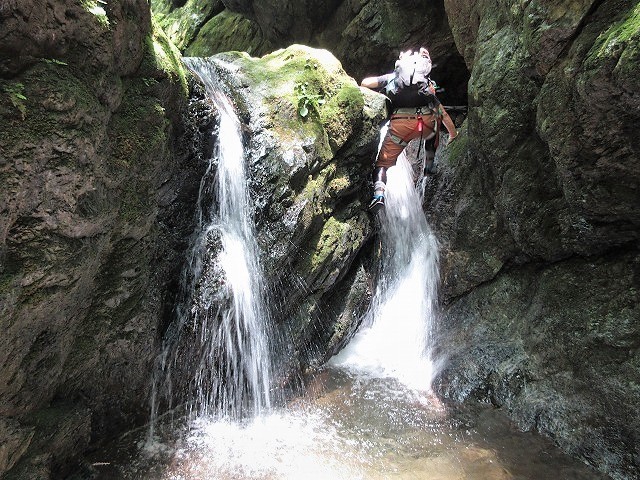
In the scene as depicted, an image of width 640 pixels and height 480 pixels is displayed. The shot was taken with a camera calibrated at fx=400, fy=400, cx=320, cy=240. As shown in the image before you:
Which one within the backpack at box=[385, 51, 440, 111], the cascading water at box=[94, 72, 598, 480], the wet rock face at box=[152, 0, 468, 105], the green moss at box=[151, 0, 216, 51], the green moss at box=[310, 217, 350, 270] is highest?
the green moss at box=[151, 0, 216, 51]

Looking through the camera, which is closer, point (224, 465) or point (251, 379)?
point (224, 465)

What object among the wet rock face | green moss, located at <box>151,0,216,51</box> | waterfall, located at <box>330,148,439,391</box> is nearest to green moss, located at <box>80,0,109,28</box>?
waterfall, located at <box>330,148,439,391</box>

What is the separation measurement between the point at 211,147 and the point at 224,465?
3933 mm

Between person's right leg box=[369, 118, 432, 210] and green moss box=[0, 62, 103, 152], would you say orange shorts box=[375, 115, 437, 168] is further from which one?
green moss box=[0, 62, 103, 152]

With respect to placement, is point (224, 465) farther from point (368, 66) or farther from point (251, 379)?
point (368, 66)

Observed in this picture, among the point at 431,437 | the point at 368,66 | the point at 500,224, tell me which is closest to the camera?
the point at 431,437

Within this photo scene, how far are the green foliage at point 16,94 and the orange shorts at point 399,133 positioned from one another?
17.7 feet

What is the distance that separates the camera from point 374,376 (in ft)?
20.2

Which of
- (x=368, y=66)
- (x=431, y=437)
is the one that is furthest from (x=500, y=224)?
(x=368, y=66)

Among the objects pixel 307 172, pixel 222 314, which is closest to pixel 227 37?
pixel 307 172

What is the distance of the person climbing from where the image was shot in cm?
658

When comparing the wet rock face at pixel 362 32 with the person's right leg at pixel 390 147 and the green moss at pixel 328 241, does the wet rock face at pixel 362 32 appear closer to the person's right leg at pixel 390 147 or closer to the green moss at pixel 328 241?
the person's right leg at pixel 390 147

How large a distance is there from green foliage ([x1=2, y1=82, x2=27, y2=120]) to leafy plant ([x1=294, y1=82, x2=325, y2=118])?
3.65 m

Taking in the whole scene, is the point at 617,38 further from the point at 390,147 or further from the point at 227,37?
the point at 227,37
